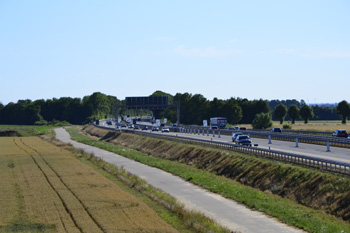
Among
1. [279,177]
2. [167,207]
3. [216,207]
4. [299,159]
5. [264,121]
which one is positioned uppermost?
[264,121]

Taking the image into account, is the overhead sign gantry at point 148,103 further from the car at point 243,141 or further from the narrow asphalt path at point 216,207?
the narrow asphalt path at point 216,207

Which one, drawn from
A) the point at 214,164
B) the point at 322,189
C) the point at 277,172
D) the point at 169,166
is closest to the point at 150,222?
the point at 322,189

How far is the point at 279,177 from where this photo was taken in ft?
141

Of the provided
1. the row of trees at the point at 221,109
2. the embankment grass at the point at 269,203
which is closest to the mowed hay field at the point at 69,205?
the embankment grass at the point at 269,203

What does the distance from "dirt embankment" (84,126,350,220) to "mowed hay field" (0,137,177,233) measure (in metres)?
12.9

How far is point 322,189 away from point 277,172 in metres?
7.76

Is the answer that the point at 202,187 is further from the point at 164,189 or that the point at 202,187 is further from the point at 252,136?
the point at 252,136

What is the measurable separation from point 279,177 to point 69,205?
1953 cm

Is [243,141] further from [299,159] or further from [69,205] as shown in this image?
[69,205]

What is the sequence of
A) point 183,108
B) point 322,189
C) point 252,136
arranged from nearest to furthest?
1. point 322,189
2. point 252,136
3. point 183,108

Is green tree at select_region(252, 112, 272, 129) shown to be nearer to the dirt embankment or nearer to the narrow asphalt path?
the dirt embankment

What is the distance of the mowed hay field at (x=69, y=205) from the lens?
27975 mm

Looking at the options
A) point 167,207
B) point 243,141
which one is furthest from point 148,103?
point 167,207

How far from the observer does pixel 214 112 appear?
Answer: 153375mm
